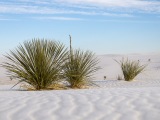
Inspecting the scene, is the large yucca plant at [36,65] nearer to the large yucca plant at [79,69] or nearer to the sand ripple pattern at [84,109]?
the large yucca plant at [79,69]

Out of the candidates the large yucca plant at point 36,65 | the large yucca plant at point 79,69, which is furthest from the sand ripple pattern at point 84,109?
the large yucca plant at point 79,69

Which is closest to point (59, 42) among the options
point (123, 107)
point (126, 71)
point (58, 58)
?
point (58, 58)

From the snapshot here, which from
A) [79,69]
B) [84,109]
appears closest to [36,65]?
[79,69]

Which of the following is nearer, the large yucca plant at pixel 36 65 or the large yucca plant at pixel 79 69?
the large yucca plant at pixel 36 65

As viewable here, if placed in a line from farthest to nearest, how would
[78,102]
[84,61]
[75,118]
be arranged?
[84,61] → [78,102] → [75,118]

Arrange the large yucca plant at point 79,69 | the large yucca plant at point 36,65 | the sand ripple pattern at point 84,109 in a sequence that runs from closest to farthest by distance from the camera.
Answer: the sand ripple pattern at point 84,109
the large yucca plant at point 36,65
the large yucca plant at point 79,69

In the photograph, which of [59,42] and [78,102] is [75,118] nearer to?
[78,102]

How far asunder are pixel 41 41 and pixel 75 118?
5200mm

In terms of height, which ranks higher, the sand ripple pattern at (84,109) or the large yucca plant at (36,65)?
the large yucca plant at (36,65)

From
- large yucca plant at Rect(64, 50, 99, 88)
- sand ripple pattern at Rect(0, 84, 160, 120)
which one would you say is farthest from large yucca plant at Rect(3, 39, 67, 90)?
sand ripple pattern at Rect(0, 84, 160, 120)

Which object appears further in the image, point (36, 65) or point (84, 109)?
point (36, 65)

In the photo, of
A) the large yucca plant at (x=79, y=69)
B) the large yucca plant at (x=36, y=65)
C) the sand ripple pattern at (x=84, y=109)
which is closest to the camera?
the sand ripple pattern at (x=84, y=109)

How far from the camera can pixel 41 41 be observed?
27.7 ft

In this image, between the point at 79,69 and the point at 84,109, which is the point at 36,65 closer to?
the point at 79,69
